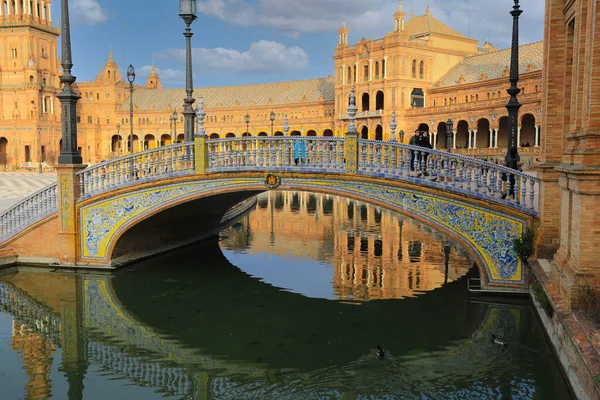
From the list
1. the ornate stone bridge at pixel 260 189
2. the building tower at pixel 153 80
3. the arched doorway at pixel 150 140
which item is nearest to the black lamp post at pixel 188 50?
the ornate stone bridge at pixel 260 189

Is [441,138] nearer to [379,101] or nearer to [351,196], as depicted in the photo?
[379,101]

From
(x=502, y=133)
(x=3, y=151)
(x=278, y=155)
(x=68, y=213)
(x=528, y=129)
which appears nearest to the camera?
(x=278, y=155)

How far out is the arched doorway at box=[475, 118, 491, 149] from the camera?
51.1 m

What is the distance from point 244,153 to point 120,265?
4346mm

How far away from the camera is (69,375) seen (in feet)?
26.6

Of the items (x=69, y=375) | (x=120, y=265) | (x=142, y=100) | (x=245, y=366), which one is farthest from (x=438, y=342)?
(x=142, y=100)

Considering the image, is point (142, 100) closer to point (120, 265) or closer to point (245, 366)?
point (120, 265)

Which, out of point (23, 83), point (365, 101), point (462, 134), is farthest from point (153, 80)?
point (462, 134)

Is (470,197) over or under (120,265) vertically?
over

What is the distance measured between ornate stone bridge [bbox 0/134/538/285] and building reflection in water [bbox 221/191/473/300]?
2.10m

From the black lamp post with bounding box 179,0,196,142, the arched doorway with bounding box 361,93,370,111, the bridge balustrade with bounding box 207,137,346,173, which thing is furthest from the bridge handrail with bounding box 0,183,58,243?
the arched doorway with bounding box 361,93,370,111

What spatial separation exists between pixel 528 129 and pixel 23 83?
Answer: 5518 centimetres

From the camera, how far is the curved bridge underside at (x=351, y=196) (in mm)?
10758

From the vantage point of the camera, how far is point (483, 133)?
51.8m
